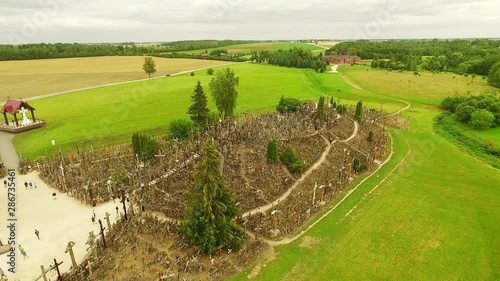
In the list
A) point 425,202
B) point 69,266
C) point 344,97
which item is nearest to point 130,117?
point 69,266

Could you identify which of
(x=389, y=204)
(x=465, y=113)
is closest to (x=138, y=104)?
(x=389, y=204)

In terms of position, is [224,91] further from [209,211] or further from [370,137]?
[209,211]

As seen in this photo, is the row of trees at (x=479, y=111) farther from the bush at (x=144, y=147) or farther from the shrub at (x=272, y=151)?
the bush at (x=144, y=147)

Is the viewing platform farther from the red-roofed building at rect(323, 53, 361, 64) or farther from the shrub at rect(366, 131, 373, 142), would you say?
the red-roofed building at rect(323, 53, 361, 64)

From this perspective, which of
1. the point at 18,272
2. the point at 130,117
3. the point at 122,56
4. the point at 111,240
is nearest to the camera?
the point at 18,272

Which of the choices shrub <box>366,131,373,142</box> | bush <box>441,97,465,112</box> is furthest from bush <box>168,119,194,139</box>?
bush <box>441,97,465,112</box>

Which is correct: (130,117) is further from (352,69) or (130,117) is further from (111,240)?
(352,69)
